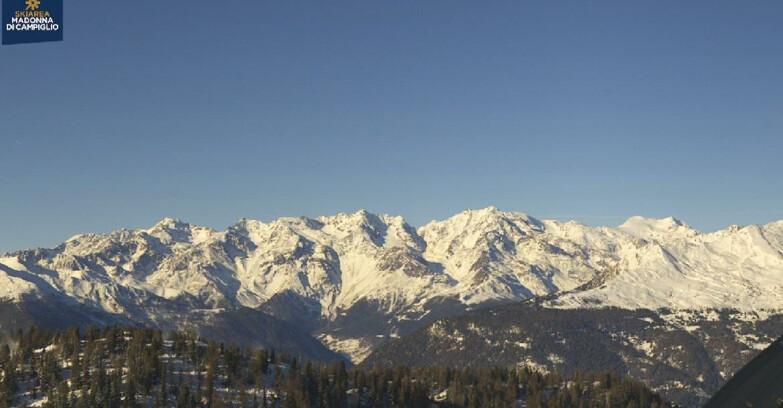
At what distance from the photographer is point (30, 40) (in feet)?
601

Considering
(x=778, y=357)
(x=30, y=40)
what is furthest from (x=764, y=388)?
(x=30, y=40)

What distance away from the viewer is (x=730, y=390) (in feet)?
266

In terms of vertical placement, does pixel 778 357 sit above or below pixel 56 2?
below

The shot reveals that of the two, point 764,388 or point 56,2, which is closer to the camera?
point 764,388

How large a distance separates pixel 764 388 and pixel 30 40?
158m

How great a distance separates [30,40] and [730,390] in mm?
155016

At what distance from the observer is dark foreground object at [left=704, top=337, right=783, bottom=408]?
76.1 m

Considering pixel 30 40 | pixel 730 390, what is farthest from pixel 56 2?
pixel 730 390

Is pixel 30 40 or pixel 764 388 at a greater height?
pixel 30 40

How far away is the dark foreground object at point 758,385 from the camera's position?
7606cm

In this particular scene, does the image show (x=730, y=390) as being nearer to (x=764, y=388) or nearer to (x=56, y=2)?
(x=764, y=388)

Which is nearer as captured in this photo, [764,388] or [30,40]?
[764,388]

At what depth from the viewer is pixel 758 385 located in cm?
7831

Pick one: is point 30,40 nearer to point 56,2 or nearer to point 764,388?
point 56,2
